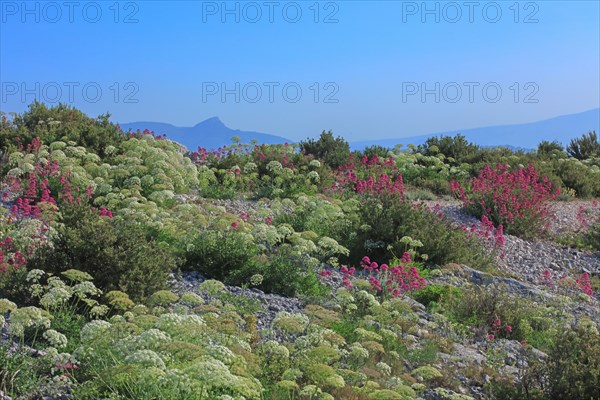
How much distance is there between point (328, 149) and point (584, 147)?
1013 cm

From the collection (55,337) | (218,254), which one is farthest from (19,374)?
(218,254)

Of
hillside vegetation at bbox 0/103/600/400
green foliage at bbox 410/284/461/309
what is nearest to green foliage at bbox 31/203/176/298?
hillside vegetation at bbox 0/103/600/400

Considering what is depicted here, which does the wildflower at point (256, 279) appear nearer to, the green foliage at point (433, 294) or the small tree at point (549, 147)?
the green foliage at point (433, 294)

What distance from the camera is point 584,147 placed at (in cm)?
2583

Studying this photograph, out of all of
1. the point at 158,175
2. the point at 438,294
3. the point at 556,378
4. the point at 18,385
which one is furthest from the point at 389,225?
the point at 18,385

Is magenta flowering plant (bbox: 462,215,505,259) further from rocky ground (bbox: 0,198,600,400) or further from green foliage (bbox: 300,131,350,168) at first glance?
green foliage (bbox: 300,131,350,168)

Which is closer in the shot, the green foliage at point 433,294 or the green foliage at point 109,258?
the green foliage at point 109,258

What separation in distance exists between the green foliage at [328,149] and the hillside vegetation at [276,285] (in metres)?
1.91

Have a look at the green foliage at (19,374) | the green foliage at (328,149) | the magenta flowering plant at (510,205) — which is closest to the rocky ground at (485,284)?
the magenta flowering plant at (510,205)

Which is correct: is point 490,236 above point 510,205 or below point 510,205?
below

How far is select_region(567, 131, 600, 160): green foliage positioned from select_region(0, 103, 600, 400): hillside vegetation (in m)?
8.23

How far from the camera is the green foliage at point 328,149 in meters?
20.0

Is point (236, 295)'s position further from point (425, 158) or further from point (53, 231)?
point (425, 158)

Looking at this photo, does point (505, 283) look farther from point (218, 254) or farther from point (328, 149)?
point (328, 149)
